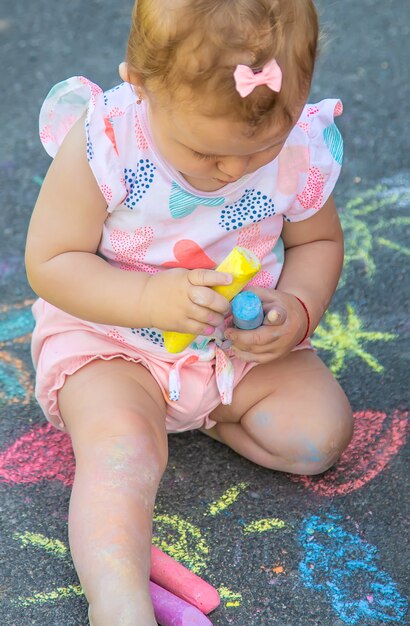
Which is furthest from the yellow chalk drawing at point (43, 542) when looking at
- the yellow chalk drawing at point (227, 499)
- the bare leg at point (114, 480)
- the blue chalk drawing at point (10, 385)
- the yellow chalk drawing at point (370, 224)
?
the yellow chalk drawing at point (370, 224)

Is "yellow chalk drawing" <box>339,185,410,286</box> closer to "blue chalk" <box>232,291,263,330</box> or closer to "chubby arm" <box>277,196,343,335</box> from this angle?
"chubby arm" <box>277,196,343,335</box>

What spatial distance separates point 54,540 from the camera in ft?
4.81

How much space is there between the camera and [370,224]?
214cm

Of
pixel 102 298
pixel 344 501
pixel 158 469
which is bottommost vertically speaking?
pixel 344 501

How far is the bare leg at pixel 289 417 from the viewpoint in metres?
1.57

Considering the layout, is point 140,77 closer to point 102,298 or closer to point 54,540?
point 102,298

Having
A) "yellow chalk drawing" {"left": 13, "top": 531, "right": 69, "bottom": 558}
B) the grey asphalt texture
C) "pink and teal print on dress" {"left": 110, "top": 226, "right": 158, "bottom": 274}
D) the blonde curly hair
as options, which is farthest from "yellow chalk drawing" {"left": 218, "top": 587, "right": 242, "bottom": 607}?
the blonde curly hair

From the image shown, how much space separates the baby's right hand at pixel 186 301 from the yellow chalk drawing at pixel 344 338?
498 mm

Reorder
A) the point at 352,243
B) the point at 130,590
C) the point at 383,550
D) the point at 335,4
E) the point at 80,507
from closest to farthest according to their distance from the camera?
the point at 130,590 → the point at 80,507 → the point at 383,550 → the point at 352,243 → the point at 335,4

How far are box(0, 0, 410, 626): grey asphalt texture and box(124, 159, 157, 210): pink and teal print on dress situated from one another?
0.43 metres

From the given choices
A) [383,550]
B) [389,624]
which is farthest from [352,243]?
[389,624]

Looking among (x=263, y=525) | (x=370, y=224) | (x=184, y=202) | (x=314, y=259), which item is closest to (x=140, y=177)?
(x=184, y=202)

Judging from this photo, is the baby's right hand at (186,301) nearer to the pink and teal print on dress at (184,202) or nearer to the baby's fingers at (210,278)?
the baby's fingers at (210,278)

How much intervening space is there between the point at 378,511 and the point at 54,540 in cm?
48
